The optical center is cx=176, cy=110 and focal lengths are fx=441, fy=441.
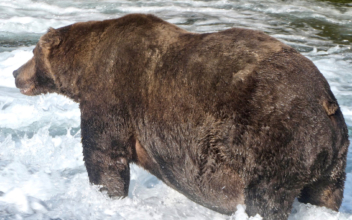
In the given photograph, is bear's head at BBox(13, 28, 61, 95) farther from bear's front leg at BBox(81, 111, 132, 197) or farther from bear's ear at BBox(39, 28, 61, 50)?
bear's front leg at BBox(81, 111, 132, 197)

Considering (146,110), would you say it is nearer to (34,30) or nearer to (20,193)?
(20,193)

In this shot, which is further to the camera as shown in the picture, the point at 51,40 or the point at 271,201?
the point at 51,40

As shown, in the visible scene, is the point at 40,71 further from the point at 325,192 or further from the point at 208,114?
the point at 325,192

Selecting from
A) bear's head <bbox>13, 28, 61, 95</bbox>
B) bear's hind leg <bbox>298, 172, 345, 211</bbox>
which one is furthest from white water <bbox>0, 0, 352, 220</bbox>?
bear's head <bbox>13, 28, 61, 95</bbox>

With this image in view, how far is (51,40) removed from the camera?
433 cm

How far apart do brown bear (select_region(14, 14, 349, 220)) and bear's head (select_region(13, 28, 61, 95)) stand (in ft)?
0.62

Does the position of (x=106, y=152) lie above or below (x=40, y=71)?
below

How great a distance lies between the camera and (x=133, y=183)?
16.1 ft

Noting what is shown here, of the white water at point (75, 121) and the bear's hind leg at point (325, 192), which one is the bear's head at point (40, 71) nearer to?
the white water at point (75, 121)

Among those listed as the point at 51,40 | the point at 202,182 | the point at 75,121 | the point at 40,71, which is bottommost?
the point at 75,121

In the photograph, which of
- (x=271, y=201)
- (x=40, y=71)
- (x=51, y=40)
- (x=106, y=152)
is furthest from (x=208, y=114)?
(x=40, y=71)

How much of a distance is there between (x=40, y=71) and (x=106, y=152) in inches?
52.1

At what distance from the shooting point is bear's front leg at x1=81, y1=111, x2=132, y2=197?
3.74m

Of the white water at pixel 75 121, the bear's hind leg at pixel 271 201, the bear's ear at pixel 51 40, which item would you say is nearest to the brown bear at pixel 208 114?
the bear's hind leg at pixel 271 201
